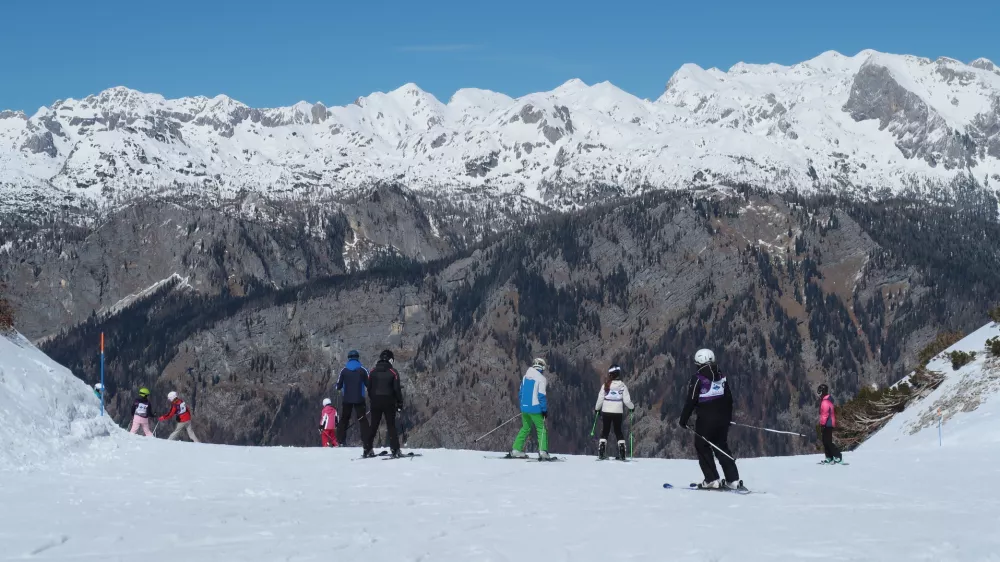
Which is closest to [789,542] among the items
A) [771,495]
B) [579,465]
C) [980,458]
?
[771,495]

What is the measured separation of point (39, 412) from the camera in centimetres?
2398

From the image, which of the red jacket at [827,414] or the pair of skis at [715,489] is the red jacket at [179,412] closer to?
the pair of skis at [715,489]

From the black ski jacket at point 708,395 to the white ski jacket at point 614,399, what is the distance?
6.25 m

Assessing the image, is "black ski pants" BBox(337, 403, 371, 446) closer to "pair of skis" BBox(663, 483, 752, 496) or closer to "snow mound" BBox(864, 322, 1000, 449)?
"pair of skis" BBox(663, 483, 752, 496)

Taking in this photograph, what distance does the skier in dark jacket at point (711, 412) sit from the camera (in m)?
20.0

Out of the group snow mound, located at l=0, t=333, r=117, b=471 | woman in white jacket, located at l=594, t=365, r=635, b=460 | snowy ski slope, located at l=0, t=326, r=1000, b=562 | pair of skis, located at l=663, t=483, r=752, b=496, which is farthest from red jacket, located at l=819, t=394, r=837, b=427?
snow mound, located at l=0, t=333, r=117, b=471

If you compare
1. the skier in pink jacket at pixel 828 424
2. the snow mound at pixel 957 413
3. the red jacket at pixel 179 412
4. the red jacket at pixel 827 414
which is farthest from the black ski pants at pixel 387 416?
the snow mound at pixel 957 413

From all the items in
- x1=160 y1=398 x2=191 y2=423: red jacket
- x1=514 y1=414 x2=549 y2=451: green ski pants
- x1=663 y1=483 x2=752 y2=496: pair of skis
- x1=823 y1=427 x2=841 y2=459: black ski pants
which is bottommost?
x1=663 y1=483 x2=752 y2=496: pair of skis

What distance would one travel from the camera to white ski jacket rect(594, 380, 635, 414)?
26562 millimetres

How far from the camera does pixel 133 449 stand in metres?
26.2

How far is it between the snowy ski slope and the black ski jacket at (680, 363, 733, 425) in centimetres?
154

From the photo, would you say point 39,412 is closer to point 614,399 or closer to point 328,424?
point 328,424

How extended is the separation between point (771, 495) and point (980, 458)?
11.0 metres

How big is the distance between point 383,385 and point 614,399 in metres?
5.98
